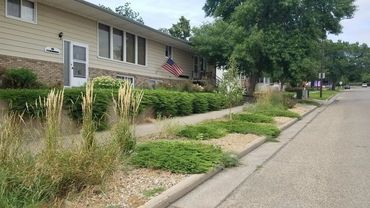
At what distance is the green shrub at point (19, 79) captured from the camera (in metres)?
13.7

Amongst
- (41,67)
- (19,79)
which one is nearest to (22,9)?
(41,67)

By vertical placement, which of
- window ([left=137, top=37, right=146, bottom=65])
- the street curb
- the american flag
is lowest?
the street curb

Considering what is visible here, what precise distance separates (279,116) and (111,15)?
8.63 meters

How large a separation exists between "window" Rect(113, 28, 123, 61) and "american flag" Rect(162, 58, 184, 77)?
503 cm

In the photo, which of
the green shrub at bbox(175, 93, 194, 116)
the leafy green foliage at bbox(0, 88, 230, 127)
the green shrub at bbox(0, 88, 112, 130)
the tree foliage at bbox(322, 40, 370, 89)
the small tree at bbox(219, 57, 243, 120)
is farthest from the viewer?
the tree foliage at bbox(322, 40, 370, 89)

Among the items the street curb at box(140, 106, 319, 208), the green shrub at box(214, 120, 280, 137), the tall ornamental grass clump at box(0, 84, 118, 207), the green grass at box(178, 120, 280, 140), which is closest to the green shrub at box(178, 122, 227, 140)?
the green grass at box(178, 120, 280, 140)

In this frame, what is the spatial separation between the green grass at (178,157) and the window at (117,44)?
13.0m

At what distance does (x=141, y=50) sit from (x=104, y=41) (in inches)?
153

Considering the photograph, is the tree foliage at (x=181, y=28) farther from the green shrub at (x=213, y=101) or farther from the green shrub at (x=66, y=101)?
the green shrub at (x=66, y=101)

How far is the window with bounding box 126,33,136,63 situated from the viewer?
22953 mm

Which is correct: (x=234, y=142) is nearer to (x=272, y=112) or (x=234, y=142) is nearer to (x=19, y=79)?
(x=19, y=79)

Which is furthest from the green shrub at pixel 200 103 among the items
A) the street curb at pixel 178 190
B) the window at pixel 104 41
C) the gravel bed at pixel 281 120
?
the street curb at pixel 178 190

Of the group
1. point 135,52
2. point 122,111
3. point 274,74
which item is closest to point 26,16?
point 135,52

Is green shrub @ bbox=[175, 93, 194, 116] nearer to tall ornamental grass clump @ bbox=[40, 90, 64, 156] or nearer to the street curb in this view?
the street curb
